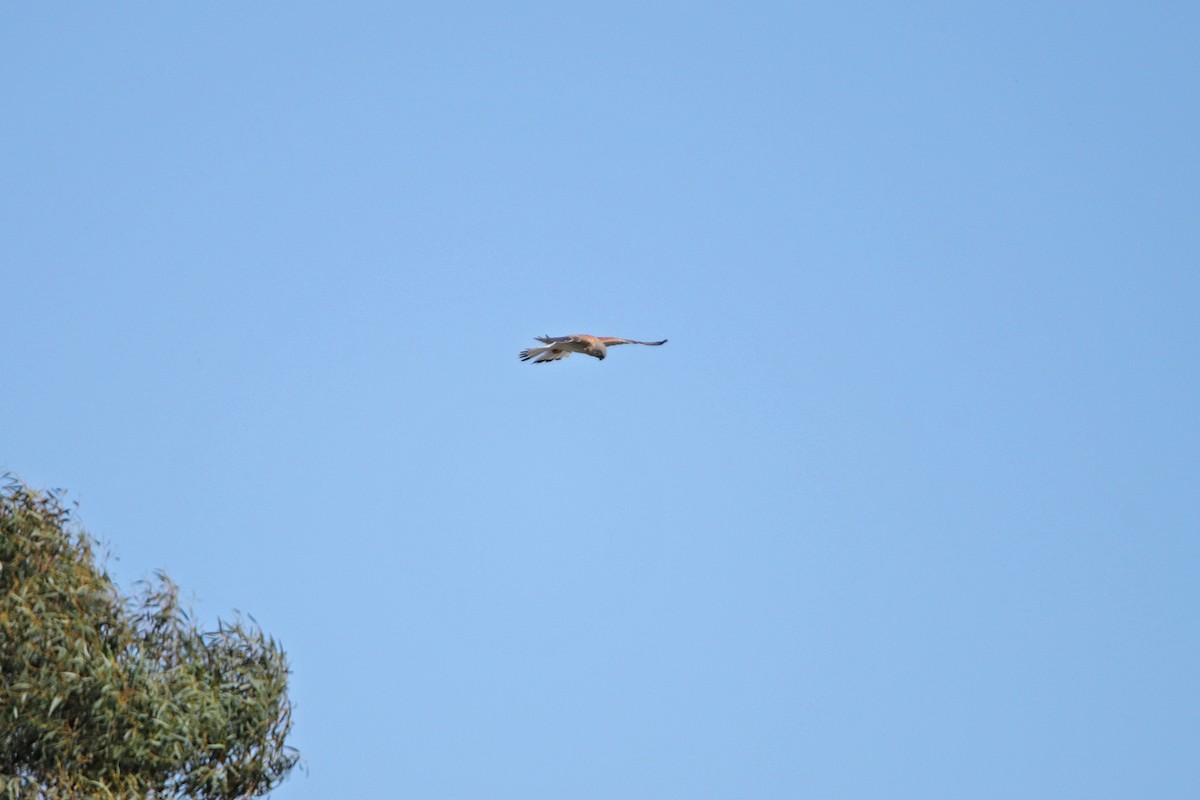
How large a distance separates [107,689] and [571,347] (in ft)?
30.3

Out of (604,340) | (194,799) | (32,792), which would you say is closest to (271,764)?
(194,799)

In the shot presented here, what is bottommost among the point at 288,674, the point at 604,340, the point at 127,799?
the point at 127,799

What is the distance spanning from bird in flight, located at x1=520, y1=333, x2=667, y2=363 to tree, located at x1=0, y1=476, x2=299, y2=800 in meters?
6.56

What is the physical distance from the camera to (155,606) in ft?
113

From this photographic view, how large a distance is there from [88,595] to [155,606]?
122cm

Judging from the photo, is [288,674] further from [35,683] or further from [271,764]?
[35,683]

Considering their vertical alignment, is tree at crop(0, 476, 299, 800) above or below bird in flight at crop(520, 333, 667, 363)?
below

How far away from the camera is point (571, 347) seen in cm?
3525

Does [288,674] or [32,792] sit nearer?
[32,792]

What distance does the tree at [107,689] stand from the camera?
32594 millimetres

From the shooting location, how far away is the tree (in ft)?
107

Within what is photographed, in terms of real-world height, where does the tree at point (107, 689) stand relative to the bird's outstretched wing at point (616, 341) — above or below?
below

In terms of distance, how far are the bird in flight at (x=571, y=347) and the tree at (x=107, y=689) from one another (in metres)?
6.56

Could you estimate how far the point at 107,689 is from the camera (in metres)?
32.7
